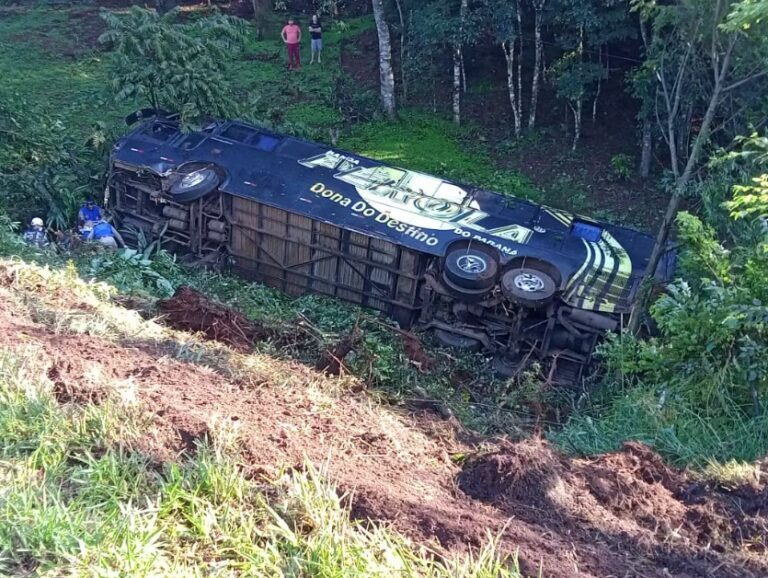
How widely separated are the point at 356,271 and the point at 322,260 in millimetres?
530

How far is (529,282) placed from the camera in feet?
29.0

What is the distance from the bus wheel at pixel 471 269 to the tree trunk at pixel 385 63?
713 cm

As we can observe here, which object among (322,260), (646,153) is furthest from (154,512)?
(646,153)

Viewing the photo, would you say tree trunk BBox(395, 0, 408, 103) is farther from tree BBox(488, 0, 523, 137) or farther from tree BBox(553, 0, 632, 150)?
tree BBox(553, 0, 632, 150)

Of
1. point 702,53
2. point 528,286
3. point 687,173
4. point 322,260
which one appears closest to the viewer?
→ point 687,173

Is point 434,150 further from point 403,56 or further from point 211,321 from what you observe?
point 211,321

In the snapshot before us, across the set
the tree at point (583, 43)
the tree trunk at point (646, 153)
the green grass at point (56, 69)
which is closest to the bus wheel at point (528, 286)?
the tree trunk at point (646, 153)

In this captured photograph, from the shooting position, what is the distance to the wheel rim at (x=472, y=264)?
8984 mm

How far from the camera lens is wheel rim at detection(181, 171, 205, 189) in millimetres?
10383

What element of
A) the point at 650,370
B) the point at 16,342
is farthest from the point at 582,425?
the point at 16,342

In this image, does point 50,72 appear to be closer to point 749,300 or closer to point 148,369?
Answer: point 148,369

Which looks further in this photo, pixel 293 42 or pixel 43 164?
pixel 293 42

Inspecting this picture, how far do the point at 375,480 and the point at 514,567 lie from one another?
1135mm

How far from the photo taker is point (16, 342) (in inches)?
227
